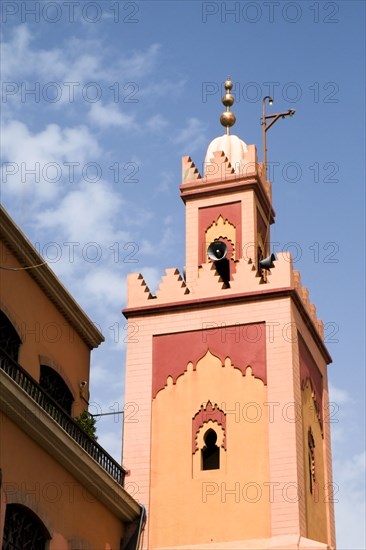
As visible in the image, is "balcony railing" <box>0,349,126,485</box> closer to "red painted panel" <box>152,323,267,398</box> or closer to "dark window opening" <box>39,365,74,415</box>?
"dark window opening" <box>39,365,74,415</box>

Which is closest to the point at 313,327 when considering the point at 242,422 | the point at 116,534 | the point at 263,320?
the point at 263,320

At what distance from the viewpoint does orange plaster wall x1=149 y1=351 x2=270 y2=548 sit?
2061 centimetres

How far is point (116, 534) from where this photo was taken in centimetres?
2025

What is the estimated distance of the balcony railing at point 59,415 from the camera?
16828mm

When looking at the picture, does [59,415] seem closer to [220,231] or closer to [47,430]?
[47,430]

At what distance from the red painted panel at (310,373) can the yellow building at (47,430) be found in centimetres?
446

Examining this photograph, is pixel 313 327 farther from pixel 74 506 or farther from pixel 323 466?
pixel 74 506

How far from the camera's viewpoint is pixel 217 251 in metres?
24.4

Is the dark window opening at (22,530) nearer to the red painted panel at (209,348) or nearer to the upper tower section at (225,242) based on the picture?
the red painted panel at (209,348)

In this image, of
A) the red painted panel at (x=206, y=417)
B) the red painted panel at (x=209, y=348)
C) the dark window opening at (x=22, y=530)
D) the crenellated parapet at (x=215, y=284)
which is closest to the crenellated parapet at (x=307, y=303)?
the crenellated parapet at (x=215, y=284)

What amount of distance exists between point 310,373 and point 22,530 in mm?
8821

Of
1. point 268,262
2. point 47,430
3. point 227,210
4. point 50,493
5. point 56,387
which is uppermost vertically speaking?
point 227,210

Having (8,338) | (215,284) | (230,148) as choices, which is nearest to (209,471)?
(215,284)

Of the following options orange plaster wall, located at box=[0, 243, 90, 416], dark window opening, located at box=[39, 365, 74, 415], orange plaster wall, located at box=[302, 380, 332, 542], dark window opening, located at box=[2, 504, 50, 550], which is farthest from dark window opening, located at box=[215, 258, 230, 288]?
dark window opening, located at box=[2, 504, 50, 550]
